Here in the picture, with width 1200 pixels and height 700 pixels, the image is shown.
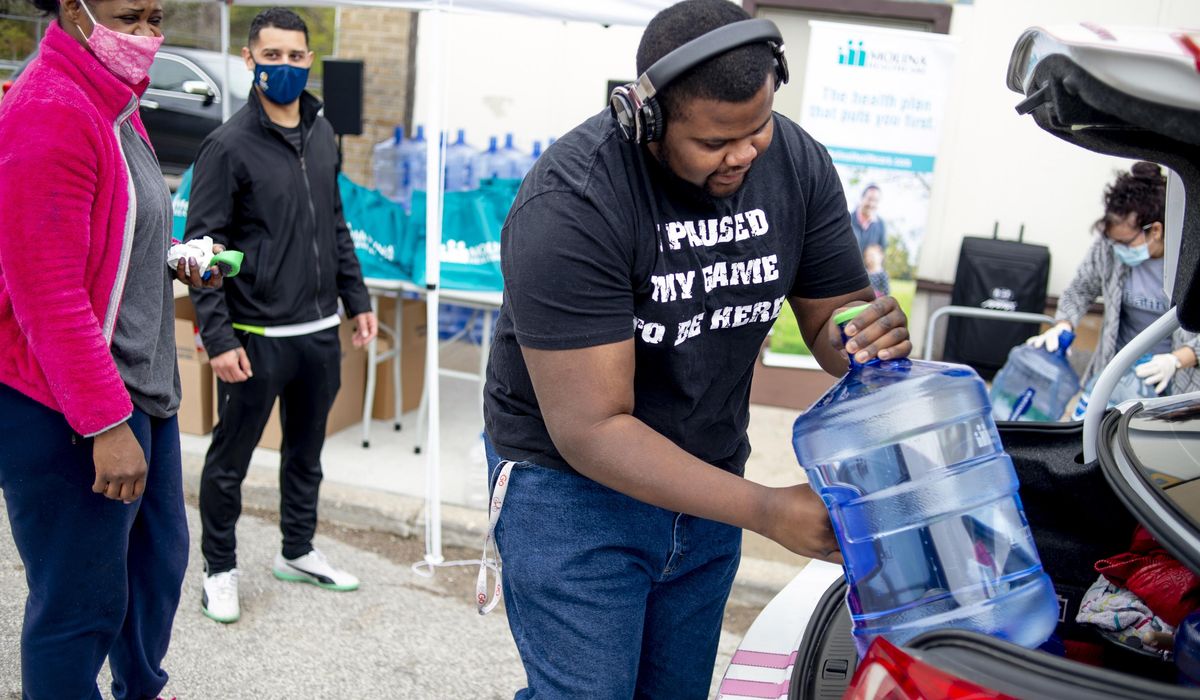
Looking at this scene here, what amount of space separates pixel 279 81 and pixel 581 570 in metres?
2.62

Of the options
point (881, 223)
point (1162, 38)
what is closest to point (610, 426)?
point (1162, 38)

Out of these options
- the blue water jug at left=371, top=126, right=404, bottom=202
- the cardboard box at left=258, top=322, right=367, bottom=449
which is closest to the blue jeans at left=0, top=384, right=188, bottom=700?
the cardboard box at left=258, top=322, right=367, bottom=449

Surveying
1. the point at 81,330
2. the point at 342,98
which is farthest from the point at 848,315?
the point at 342,98

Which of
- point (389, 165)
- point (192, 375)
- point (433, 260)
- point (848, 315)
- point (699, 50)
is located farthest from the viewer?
point (389, 165)

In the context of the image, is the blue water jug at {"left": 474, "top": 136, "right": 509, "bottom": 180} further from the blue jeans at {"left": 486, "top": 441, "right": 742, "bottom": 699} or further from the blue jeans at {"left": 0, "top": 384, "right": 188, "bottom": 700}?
the blue jeans at {"left": 486, "top": 441, "right": 742, "bottom": 699}

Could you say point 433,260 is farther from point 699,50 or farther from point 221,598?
point 699,50

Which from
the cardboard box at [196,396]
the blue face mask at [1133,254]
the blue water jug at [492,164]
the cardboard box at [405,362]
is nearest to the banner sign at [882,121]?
the blue face mask at [1133,254]

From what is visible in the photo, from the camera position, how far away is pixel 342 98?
670 cm

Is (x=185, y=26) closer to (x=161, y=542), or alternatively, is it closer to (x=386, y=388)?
(x=386, y=388)

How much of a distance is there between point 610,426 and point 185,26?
14.7m

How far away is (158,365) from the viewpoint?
105 inches

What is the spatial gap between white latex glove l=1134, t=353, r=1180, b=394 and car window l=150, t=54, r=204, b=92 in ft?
33.9

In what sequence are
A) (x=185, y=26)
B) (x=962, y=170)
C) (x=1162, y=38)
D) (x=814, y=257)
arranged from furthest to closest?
(x=185, y=26)
(x=962, y=170)
(x=814, y=257)
(x=1162, y=38)

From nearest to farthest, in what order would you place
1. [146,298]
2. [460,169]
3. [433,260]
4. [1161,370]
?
[146,298] → [1161,370] → [433,260] → [460,169]
